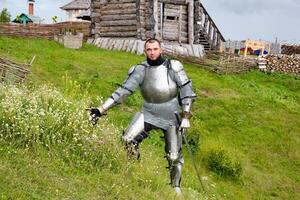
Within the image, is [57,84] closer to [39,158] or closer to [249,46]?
[39,158]

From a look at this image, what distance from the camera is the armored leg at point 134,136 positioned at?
6.46m

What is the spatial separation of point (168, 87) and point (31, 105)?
190 centimetres

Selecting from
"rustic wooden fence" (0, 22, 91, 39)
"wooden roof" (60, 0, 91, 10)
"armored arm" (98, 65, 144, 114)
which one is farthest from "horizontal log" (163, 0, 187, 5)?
"wooden roof" (60, 0, 91, 10)

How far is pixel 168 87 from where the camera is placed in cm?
639

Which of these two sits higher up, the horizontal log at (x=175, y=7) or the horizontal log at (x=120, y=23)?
the horizontal log at (x=175, y=7)

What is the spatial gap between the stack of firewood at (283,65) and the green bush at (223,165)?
42.7ft

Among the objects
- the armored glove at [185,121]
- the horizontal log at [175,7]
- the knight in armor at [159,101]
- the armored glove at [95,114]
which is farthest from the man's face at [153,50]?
the horizontal log at [175,7]

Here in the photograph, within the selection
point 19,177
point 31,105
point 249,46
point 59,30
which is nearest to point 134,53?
point 59,30

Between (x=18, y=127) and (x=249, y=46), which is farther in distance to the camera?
(x=249, y=46)

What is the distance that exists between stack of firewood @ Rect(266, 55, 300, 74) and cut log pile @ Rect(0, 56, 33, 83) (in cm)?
1374

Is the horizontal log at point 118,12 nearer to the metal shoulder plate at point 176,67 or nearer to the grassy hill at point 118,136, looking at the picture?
the grassy hill at point 118,136

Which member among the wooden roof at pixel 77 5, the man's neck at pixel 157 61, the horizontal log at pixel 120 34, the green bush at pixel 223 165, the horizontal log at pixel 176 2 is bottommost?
the green bush at pixel 223 165

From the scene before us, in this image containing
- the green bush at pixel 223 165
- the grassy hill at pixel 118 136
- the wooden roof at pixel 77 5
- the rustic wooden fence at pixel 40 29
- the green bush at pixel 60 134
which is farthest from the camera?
the wooden roof at pixel 77 5

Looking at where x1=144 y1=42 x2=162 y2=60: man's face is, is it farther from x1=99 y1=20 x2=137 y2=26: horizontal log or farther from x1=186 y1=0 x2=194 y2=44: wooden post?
x1=186 y1=0 x2=194 y2=44: wooden post
